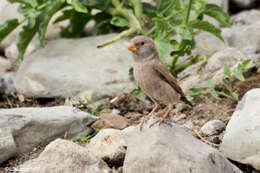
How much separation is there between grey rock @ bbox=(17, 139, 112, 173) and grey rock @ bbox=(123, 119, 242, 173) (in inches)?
13.0

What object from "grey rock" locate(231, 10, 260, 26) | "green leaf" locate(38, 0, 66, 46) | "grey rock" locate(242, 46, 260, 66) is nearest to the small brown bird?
"green leaf" locate(38, 0, 66, 46)

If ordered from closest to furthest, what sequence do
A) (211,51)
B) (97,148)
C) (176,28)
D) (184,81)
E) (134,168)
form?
1. (134,168)
2. (97,148)
3. (176,28)
4. (184,81)
5. (211,51)

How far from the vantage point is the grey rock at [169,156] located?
3.19 m

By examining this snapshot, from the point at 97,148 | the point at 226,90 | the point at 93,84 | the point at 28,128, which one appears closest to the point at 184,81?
the point at 226,90

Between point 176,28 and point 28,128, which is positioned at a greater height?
point 176,28

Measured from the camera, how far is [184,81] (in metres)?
5.55

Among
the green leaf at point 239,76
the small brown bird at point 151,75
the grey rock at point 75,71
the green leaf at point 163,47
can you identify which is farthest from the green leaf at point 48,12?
the green leaf at point 239,76

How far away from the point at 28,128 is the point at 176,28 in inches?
89.6

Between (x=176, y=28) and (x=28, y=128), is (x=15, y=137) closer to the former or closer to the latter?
(x=28, y=128)

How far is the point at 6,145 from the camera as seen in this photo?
3.63 meters

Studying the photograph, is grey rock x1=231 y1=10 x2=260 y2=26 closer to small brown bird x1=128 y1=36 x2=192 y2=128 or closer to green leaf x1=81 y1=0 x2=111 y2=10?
green leaf x1=81 y1=0 x2=111 y2=10

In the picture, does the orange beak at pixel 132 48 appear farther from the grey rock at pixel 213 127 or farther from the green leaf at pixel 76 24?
the green leaf at pixel 76 24

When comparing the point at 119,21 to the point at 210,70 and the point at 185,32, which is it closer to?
the point at 185,32

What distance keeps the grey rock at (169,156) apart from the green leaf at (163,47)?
1503mm
